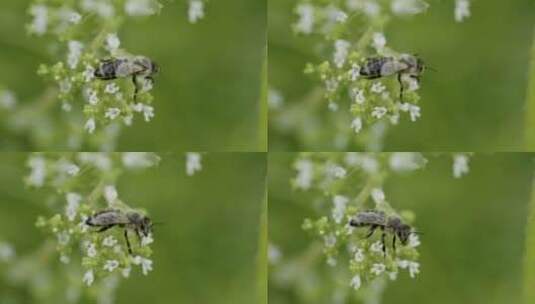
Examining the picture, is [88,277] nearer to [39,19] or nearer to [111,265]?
[111,265]

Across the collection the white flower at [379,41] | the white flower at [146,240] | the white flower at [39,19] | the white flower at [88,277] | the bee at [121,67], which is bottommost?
the white flower at [88,277]

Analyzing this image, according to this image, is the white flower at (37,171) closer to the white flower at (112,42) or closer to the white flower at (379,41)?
the white flower at (112,42)

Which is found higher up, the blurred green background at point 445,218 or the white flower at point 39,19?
the white flower at point 39,19

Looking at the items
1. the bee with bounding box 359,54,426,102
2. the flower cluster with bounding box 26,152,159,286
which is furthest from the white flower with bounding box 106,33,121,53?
the bee with bounding box 359,54,426,102

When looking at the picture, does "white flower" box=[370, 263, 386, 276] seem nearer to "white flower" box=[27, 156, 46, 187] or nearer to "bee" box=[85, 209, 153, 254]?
"bee" box=[85, 209, 153, 254]

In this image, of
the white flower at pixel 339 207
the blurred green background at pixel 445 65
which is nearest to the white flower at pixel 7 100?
the blurred green background at pixel 445 65

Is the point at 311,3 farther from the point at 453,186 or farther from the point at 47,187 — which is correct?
the point at 47,187
